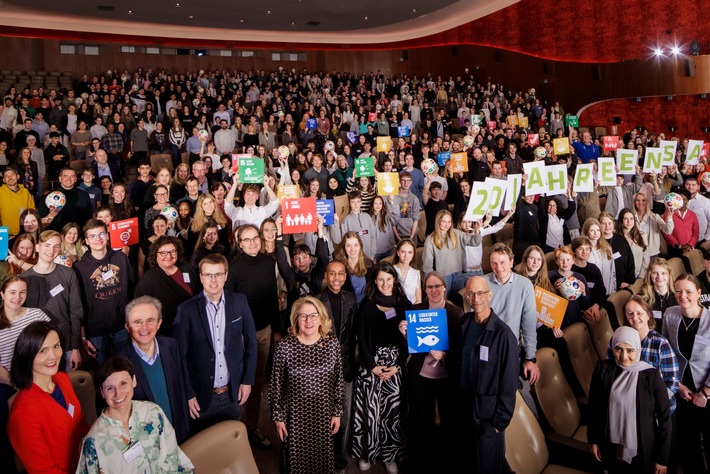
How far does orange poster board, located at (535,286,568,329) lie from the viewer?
366 centimetres

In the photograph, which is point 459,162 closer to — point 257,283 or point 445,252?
point 445,252

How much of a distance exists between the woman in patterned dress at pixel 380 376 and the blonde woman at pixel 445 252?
49.4 inches

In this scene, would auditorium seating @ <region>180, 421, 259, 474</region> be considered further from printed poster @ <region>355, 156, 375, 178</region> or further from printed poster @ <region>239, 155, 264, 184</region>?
printed poster @ <region>355, 156, 375, 178</region>

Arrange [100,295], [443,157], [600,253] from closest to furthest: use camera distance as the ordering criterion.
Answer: [100,295] → [600,253] → [443,157]

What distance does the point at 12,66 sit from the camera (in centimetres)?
1805

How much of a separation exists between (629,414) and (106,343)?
3.30m

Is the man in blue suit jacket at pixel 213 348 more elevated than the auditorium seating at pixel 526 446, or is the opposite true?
the man in blue suit jacket at pixel 213 348

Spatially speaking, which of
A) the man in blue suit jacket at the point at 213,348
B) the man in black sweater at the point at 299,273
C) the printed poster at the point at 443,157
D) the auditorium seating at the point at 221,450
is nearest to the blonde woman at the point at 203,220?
the man in black sweater at the point at 299,273

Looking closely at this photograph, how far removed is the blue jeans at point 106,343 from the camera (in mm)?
3643

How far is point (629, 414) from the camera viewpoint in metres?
2.63

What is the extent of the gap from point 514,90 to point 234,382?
60.2ft

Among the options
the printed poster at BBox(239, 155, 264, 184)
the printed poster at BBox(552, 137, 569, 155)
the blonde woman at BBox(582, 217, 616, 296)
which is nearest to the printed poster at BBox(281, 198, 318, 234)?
the printed poster at BBox(239, 155, 264, 184)

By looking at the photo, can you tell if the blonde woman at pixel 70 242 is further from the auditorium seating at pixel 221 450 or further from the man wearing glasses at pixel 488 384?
the man wearing glasses at pixel 488 384

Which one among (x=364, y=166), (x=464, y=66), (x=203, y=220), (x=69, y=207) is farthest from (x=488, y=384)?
(x=464, y=66)
